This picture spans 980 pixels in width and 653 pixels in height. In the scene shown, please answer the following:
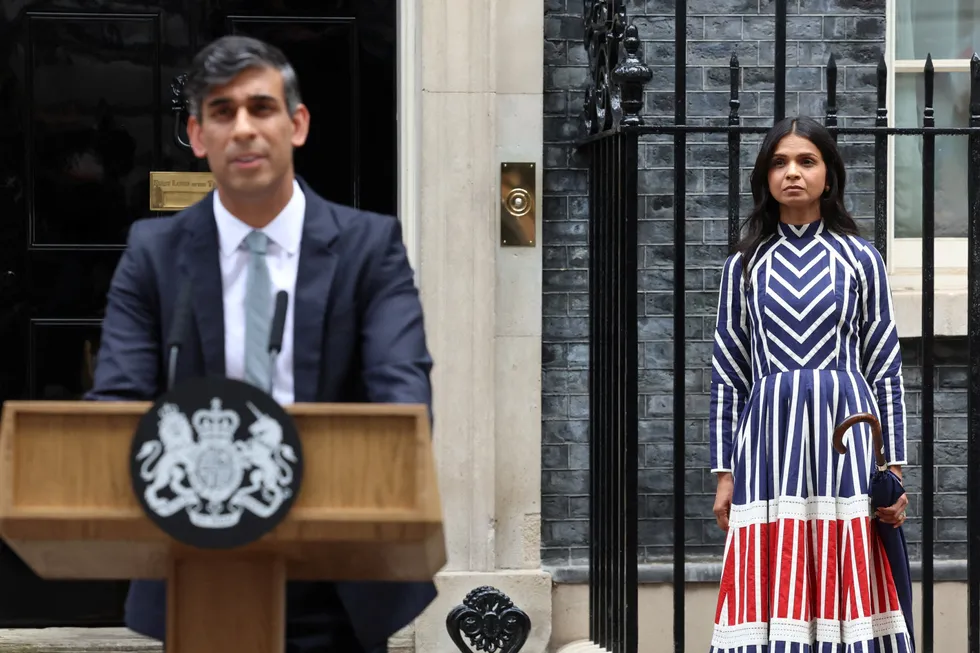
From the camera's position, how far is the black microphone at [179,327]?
2.89m

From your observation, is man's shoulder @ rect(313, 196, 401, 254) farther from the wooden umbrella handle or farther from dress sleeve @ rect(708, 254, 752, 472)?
dress sleeve @ rect(708, 254, 752, 472)

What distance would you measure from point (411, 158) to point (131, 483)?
424 centimetres

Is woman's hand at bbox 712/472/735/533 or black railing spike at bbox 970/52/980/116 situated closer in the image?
woman's hand at bbox 712/472/735/533

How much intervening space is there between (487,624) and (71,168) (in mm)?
2433

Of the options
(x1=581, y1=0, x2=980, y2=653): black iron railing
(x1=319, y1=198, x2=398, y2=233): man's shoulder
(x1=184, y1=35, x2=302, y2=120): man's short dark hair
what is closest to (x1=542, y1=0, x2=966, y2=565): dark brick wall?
(x1=581, y1=0, x2=980, y2=653): black iron railing

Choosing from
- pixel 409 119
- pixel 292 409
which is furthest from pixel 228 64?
pixel 409 119

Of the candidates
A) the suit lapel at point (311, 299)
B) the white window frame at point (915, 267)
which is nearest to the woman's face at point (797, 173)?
the white window frame at point (915, 267)

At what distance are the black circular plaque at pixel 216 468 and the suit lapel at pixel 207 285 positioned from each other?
0.51 meters

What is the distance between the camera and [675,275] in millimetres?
5758

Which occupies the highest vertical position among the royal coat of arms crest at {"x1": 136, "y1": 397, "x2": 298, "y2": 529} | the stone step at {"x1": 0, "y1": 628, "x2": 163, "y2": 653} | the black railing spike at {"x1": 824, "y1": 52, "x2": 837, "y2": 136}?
the black railing spike at {"x1": 824, "y1": 52, "x2": 837, "y2": 136}

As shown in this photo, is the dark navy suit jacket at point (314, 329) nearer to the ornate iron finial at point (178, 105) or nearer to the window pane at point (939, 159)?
the ornate iron finial at point (178, 105)

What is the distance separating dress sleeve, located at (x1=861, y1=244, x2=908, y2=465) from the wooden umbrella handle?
7 cm

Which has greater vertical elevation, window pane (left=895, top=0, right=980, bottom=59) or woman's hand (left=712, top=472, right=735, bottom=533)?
window pane (left=895, top=0, right=980, bottom=59)

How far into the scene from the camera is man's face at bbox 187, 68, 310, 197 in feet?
9.65
